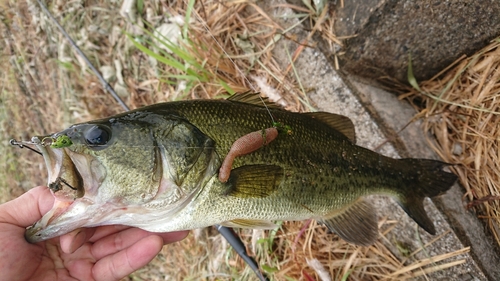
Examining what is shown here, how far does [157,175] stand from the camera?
5.77 feet

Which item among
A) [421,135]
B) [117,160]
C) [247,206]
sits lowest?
[421,135]

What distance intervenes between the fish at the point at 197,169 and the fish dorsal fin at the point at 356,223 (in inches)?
2.7

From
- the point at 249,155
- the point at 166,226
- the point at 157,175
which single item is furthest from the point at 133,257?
the point at 249,155

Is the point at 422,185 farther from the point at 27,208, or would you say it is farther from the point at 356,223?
the point at 27,208

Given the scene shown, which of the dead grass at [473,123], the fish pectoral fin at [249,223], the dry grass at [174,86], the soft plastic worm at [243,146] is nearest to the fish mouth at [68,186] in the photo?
the soft plastic worm at [243,146]

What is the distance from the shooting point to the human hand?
6.30 ft

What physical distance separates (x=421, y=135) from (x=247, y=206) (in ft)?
5.50

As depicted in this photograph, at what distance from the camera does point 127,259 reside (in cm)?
207

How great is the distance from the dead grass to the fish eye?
221 centimetres

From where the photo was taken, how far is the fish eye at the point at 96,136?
66.0 inches

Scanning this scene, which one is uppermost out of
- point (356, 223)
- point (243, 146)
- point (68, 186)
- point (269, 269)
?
point (68, 186)

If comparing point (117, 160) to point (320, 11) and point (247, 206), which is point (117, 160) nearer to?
point (247, 206)

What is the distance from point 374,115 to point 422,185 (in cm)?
68

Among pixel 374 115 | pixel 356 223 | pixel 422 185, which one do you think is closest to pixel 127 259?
pixel 356 223
